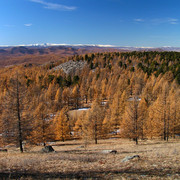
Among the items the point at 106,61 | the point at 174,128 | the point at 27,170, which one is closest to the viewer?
the point at 27,170

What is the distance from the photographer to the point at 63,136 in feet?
122

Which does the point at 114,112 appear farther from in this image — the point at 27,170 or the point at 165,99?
the point at 27,170

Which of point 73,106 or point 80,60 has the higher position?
point 80,60

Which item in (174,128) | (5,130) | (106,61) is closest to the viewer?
(5,130)

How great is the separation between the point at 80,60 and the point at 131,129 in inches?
5333

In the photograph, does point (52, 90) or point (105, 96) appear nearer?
point (52, 90)

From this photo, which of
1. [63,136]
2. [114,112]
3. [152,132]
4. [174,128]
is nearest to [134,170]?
[152,132]

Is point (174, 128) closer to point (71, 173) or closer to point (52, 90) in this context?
point (71, 173)

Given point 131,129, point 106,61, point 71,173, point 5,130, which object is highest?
point 106,61

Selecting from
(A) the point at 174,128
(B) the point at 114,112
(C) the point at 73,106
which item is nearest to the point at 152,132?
(A) the point at 174,128

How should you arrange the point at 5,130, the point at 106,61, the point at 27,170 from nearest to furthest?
the point at 27,170
the point at 5,130
the point at 106,61

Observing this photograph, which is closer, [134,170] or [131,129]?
[134,170]

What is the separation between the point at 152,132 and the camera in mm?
28469

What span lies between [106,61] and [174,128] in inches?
4733
